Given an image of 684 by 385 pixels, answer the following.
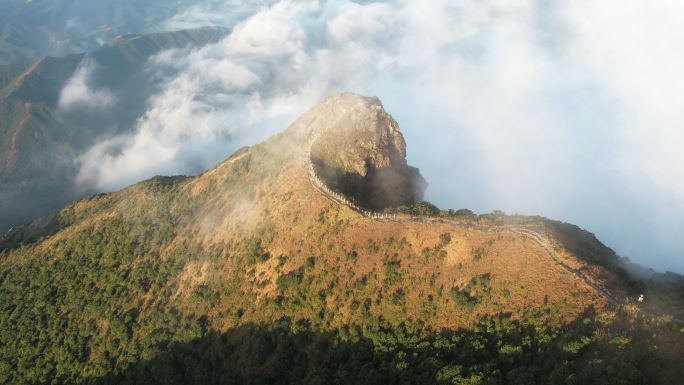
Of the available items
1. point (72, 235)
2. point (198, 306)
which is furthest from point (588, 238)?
point (72, 235)

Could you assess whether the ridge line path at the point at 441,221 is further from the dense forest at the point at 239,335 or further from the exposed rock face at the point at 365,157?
the dense forest at the point at 239,335

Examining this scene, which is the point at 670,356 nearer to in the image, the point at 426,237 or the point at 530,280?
the point at 530,280

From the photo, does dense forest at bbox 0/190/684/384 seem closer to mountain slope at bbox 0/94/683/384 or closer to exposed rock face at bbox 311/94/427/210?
mountain slope at bbox 0/94/683/384

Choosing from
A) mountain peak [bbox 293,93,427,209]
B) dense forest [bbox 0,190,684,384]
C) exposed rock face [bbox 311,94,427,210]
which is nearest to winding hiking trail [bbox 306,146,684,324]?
mountain peak [bbox 293,93,427,209]

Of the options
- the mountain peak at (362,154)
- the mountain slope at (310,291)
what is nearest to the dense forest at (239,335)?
the mountain slope at (310,291)

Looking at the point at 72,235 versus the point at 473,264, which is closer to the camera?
the point at 473,264

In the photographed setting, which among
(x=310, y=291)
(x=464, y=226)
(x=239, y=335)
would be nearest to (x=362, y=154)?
(x=310, y=291)

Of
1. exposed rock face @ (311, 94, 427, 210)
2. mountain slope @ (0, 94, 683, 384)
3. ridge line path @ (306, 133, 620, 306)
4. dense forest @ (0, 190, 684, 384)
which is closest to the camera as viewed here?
dense forest @ (0, 190, 684, 384)
